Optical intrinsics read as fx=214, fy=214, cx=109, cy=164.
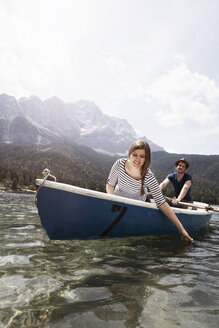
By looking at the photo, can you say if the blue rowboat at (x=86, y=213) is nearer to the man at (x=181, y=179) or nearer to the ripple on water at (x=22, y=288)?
the ripple on water at (x=22, y=288)

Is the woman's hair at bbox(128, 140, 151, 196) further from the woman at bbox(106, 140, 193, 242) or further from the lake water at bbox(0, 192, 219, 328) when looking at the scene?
the lake water at bbox(0, 192, 219, 328)

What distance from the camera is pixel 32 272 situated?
3330 millimetres

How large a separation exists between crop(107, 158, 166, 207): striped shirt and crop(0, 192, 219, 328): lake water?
1309 millimetres

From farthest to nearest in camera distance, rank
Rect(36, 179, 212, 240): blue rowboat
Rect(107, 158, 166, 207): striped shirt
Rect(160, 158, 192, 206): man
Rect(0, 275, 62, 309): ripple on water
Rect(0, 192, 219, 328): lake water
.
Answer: Rect(160, 158, 192, 206): man, Rect(107, 158, 166, 207): striped shirt, Rect(36, 179, 212, 240): blue rowboat, Rect(0, 275, 62, 309): ripple on water, Rect(0, 192, 219, 328): lake water

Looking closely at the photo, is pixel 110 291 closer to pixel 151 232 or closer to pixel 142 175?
pixel 142 175

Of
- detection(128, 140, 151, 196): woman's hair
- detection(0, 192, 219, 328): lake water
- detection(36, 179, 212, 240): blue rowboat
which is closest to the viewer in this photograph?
detection(0, 192, 219, 328): lake water

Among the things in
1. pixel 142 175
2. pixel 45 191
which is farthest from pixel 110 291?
pixel 142 175

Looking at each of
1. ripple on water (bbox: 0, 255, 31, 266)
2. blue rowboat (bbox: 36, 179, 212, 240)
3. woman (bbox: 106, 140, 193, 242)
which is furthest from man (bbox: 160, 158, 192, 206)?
ripple on water (bbox: 0, 255, 31, 266)

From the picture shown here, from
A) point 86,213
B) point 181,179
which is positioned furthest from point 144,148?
point 181,179

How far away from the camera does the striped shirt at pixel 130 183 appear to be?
16.4 ft

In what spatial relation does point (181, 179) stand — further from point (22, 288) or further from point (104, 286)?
point (22, 288)

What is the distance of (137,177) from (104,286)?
273cm

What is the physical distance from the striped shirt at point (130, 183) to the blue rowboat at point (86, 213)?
42 centimetres

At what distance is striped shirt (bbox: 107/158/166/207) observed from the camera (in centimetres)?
501
